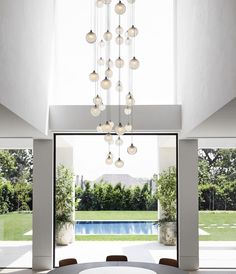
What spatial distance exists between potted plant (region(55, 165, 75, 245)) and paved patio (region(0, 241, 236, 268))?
0.21 meters

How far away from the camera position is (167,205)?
984cm

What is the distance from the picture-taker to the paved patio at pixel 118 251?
9672 mm

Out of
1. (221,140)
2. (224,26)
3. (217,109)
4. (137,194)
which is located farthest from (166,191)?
(224,26)

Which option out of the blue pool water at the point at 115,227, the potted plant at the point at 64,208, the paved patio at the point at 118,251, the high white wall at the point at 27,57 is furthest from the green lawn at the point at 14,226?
the high white wall at the point at 27,57

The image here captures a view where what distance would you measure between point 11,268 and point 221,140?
490 cm

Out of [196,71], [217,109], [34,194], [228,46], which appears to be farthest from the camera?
[34,194]

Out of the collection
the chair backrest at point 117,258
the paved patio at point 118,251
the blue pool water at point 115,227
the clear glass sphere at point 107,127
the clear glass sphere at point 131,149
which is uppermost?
the clear glass sphere at point 107,127

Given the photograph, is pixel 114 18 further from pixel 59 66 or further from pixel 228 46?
pixel 228 46

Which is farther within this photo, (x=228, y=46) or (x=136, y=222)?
(x=136, y=222)

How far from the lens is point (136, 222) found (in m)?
9.84

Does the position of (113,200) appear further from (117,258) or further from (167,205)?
(117,258)

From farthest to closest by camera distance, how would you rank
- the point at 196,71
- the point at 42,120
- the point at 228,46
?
1. the point at 42,120
2. the point at 196,71
3. the point at 228,46

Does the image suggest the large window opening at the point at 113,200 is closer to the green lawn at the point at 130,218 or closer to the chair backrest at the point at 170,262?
the green lawn at the point at 130,218

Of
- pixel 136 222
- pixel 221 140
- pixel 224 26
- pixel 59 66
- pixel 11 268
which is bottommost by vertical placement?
pixel 11 268
